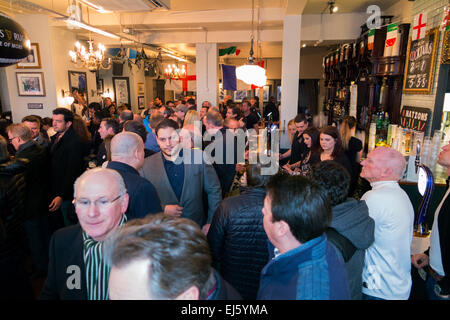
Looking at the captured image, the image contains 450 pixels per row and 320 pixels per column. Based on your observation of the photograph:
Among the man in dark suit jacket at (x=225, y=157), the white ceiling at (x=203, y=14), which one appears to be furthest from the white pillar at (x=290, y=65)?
the man in dark suit jacket at (x=225, y=157)

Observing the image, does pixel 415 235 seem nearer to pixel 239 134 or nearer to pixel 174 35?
pixel 239 134

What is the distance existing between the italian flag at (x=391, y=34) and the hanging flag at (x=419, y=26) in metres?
0.31

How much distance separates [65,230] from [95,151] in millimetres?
3484

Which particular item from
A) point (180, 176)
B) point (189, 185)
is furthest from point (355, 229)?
point (180, 176)

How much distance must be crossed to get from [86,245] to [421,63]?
5024 millimetres

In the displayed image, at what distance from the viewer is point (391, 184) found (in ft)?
6.26

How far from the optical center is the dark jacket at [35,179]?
2.94m

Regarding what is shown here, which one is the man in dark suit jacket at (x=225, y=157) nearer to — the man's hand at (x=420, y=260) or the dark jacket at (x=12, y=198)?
the dark jacket at (x=12, y=198)

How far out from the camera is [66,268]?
1369 mm

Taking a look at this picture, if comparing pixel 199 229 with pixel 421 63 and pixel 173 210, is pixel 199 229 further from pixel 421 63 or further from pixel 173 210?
pixel 421 63

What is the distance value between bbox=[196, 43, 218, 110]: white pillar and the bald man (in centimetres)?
726

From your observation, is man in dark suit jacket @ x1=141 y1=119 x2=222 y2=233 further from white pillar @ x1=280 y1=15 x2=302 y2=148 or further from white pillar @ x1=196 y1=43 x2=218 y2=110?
white pillar @ x1=196 y1=43 x2=218 y2=110
